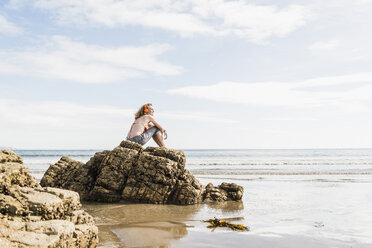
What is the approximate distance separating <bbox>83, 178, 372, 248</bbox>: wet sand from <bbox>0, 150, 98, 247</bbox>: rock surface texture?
653 millimetres

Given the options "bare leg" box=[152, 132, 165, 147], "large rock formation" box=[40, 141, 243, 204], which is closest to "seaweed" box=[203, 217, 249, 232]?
"large rock formation" box=[40, 141, 243, 204]

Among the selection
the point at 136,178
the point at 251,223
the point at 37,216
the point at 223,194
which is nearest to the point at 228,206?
the point at 223,194

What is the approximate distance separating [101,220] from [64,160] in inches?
174

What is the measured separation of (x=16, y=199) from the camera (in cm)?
396

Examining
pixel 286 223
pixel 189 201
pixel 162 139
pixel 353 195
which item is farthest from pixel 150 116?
pixel 353 195

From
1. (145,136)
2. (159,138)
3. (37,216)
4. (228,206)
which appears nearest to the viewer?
(37,216)

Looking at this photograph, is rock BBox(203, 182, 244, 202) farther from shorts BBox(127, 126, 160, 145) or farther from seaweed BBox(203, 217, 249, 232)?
seaweed BBox(203, 217, 249, 232)

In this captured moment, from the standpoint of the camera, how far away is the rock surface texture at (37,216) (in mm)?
3477

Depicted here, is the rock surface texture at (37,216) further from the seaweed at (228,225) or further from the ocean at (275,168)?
the ocean at (275,168)

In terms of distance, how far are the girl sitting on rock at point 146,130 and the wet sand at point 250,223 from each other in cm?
236

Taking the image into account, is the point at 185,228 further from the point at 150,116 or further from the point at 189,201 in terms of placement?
the point at 150,116

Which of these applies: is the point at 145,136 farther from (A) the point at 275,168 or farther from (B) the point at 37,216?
(A) the point at 275,168

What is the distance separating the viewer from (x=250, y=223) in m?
6.37

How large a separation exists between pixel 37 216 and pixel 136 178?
15.4 feet
